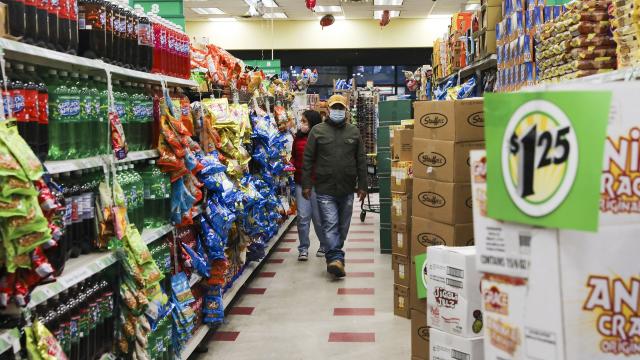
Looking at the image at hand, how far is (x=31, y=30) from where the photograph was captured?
2002 mm

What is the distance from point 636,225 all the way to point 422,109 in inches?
81.9

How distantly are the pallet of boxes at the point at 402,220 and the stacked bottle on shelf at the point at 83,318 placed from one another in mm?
2418

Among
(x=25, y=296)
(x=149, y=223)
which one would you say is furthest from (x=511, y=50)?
(x=25, y=296)

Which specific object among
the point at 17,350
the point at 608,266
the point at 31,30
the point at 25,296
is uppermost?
the point at 31,30

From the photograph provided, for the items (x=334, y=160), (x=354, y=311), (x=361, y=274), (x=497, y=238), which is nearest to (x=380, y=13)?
(x=334, y=160)

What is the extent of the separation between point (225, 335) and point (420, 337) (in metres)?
1.85

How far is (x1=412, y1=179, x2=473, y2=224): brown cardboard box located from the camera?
295cm

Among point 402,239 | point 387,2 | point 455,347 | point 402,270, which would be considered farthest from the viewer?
point 387,2

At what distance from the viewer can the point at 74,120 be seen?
231cm

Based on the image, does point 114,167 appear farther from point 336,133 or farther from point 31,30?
point 336,133

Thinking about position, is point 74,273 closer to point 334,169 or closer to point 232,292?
point 232,292

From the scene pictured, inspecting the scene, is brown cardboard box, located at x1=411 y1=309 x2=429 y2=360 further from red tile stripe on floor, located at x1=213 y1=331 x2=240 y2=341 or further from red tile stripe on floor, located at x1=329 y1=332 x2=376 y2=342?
red tile stripe on floor, located at x1=213 y1=331 x2=240 y2=341

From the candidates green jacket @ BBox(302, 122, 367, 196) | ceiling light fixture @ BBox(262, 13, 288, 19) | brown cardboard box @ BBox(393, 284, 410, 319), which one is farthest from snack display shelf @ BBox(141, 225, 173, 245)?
ceiling light fixture @ BBox(262, 13, 288, 19)

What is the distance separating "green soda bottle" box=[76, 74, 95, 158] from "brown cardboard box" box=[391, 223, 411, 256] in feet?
8.84
